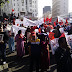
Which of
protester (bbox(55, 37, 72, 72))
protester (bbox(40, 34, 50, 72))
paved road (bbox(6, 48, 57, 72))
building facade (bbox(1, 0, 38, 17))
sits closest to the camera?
protester (bbox(55, 37, 72, 72))

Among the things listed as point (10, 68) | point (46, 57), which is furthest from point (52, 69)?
point (10, 68)

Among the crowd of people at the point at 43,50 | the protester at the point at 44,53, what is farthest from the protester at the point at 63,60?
the protester at the point at 44,53

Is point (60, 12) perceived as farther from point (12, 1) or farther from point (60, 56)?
point (60, 56)

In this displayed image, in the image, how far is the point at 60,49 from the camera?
339cm

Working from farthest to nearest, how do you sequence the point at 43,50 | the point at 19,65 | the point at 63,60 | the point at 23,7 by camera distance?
the point at 23,7 → the point at 19,65 → the point at 43,50 → the point at 63,60

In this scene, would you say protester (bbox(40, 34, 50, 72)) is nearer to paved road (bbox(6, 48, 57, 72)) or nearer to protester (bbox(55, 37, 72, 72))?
paved road (bbox(6, 48, 57, 72))

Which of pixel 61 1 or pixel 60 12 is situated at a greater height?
pixel 61 1

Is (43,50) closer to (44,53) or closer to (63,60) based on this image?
(44,53)

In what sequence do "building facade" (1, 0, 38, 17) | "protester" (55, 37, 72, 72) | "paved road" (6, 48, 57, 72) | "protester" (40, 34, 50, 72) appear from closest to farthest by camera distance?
"protester" (55, 37, 72, 72) < "protester" (40, 34, 50, 72) < "paved road" (6, 48, 57, 72) < "building facade" (1, 0, 38, 17)

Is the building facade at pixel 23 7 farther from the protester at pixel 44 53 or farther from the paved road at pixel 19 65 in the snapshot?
the protester at pixel 44 53

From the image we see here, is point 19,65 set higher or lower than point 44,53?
lower

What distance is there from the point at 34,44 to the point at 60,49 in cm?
150

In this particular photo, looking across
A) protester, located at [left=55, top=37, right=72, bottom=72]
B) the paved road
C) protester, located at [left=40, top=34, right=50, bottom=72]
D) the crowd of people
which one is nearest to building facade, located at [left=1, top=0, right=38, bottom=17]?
the paved road

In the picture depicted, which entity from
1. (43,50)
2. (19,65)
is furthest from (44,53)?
(19,65)
